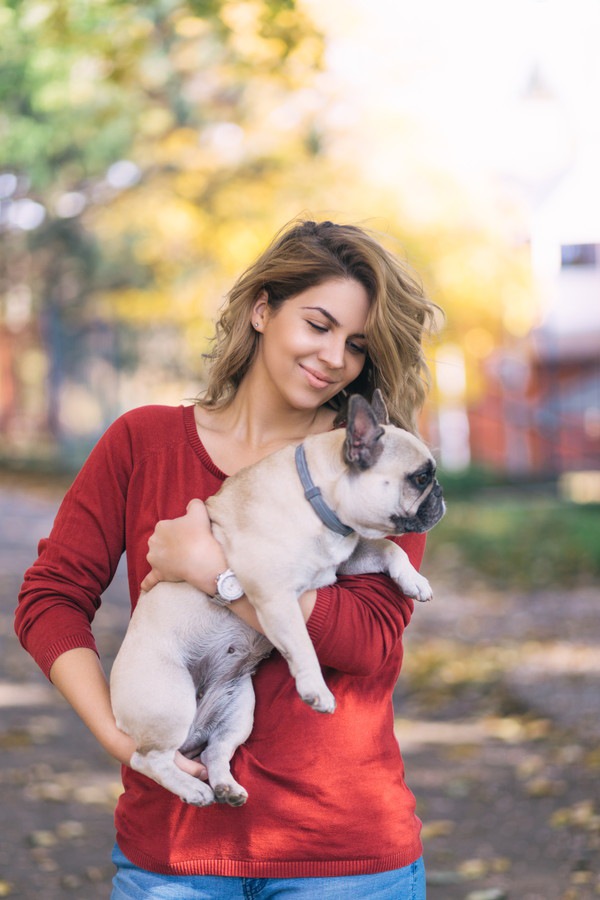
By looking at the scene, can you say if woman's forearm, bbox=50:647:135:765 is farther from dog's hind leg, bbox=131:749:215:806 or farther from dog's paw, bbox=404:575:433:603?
dog's paw, bbox=404:575:433:603

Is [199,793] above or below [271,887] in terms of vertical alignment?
above

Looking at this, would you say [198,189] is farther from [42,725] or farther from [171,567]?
[171,567]

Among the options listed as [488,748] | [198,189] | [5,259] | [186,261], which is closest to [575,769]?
[488,748]

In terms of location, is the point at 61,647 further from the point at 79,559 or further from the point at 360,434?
the point at 360,434

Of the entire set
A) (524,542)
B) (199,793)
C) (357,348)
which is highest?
(357,348)

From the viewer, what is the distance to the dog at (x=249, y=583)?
7.98 ft

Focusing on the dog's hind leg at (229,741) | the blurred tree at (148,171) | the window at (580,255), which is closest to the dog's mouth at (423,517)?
the dog's hind leg at (229,741)

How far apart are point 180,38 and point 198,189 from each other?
1893 mm

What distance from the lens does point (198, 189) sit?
15070mm

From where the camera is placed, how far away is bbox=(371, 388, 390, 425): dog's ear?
8.66ft

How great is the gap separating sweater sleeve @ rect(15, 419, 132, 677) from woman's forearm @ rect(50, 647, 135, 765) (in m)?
0.02

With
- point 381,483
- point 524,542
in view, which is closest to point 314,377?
point 381,483

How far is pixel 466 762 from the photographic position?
6648 millimetres

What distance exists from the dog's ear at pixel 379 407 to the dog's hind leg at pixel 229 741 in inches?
26.2
